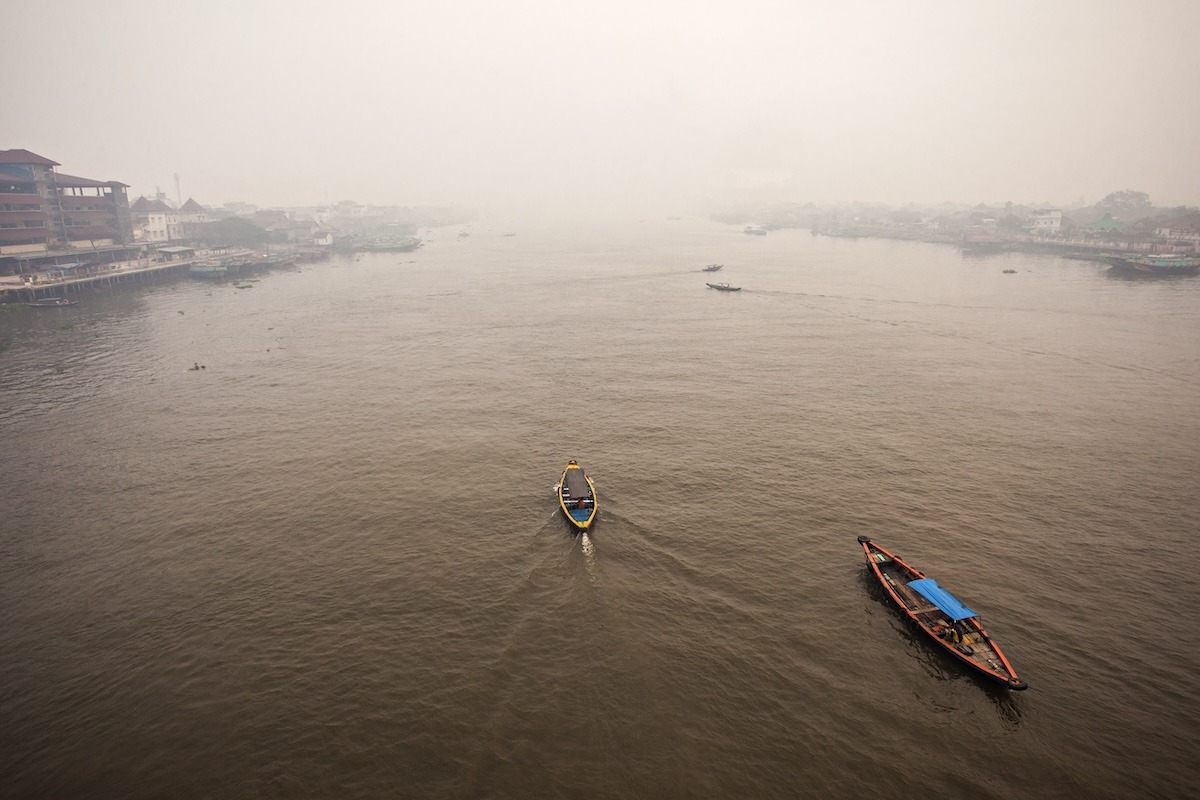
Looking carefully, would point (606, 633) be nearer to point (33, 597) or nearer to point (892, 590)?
point (892, 590)

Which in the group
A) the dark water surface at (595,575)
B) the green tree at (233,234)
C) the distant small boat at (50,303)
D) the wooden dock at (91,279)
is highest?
the green tree at (233,234)

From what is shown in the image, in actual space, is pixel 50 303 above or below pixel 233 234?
below

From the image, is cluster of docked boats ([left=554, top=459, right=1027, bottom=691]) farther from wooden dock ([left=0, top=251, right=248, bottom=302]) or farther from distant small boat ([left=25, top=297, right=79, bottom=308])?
wooden dock ([left=0, top=251, right=248, bottom=302])

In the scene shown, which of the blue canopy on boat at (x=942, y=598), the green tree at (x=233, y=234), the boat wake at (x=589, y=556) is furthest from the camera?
the green tree at (x=233, y=234)

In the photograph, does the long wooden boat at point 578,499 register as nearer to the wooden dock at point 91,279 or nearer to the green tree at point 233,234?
the wooden dock at point 91,279

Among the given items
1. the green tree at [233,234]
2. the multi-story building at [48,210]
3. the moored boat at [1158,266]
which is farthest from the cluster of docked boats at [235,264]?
the moored boat at [1158,266]

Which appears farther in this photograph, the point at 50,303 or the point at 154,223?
the point at 154,223

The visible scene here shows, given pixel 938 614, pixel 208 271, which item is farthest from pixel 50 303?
pixel 938 614

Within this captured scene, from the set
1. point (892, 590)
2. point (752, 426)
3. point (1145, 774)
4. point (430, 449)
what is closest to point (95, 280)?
point (430, 449)

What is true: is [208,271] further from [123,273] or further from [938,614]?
[938,614]
